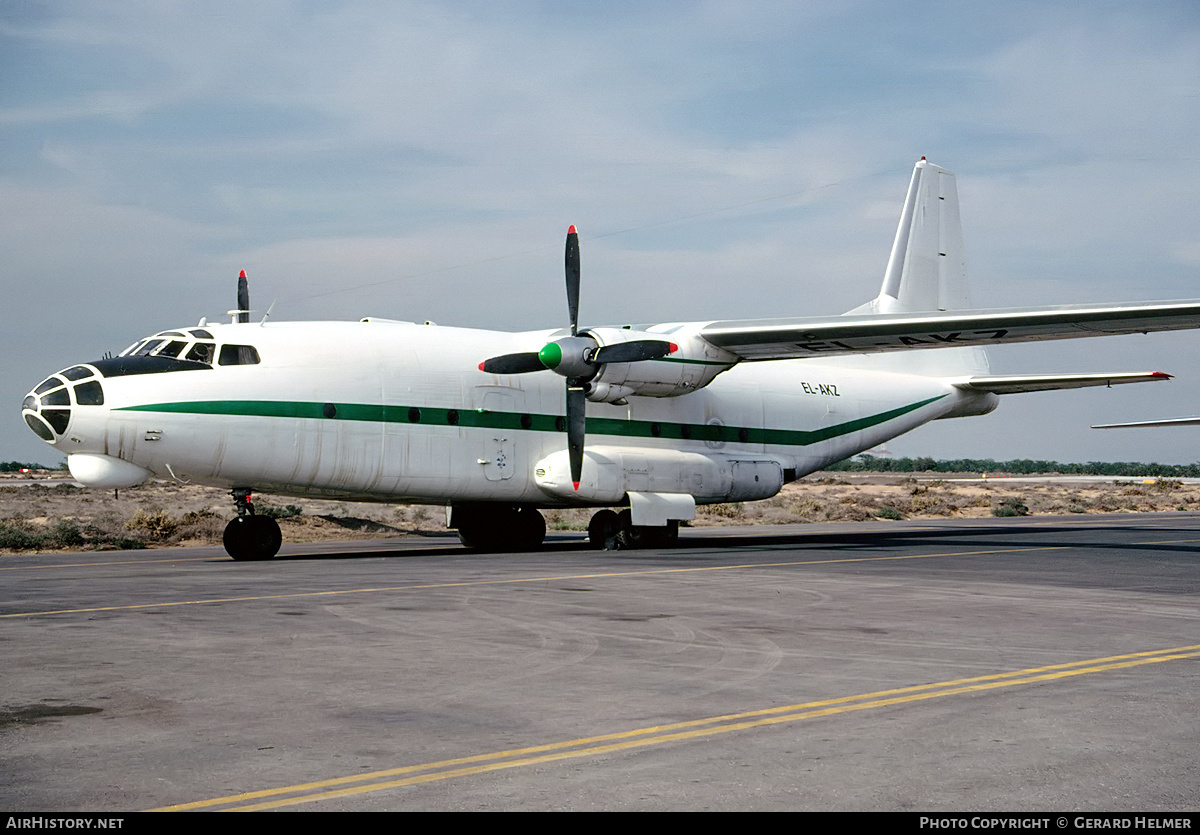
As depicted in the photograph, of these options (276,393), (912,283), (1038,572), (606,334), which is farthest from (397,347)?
(912,283)

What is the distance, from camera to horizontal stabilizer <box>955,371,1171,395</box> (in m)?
28.2

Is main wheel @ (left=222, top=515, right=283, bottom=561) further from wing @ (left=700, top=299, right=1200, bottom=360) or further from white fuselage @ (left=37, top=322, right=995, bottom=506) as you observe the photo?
wing @ (left=700, top=299, right=1200, bottom=360)

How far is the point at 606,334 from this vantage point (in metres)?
23.9

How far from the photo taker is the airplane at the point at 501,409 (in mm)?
19984

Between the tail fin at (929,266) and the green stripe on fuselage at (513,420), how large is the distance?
91.1 inches

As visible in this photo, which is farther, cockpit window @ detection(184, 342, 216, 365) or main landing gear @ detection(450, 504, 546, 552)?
main landing gear @ detection(450, 504, 546, 552)

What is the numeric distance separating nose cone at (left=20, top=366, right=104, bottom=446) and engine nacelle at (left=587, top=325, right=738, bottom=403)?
962 centimetres

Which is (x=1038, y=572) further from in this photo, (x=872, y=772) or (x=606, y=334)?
(x=872, y=772)

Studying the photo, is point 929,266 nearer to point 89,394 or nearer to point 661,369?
point 661,369

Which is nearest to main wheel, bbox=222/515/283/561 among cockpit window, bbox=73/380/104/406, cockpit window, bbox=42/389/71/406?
cockpit window, bbox=73/380/104/406

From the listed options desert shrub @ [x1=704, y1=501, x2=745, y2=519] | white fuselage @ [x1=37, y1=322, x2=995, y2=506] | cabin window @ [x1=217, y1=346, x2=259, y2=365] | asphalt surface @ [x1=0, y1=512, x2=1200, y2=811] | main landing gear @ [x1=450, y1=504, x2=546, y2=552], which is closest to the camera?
asphalt surface @ [x1=0, y1=512, x2=1200, y2=811]

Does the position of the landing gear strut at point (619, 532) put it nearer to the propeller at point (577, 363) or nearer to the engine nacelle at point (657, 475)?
the engine nacelle at point (657, 475)

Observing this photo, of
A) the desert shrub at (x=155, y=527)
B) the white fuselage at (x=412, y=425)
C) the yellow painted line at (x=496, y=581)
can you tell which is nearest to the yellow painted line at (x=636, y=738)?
the yellow painted line at (x=496, y=581)

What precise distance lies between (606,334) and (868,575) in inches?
358
